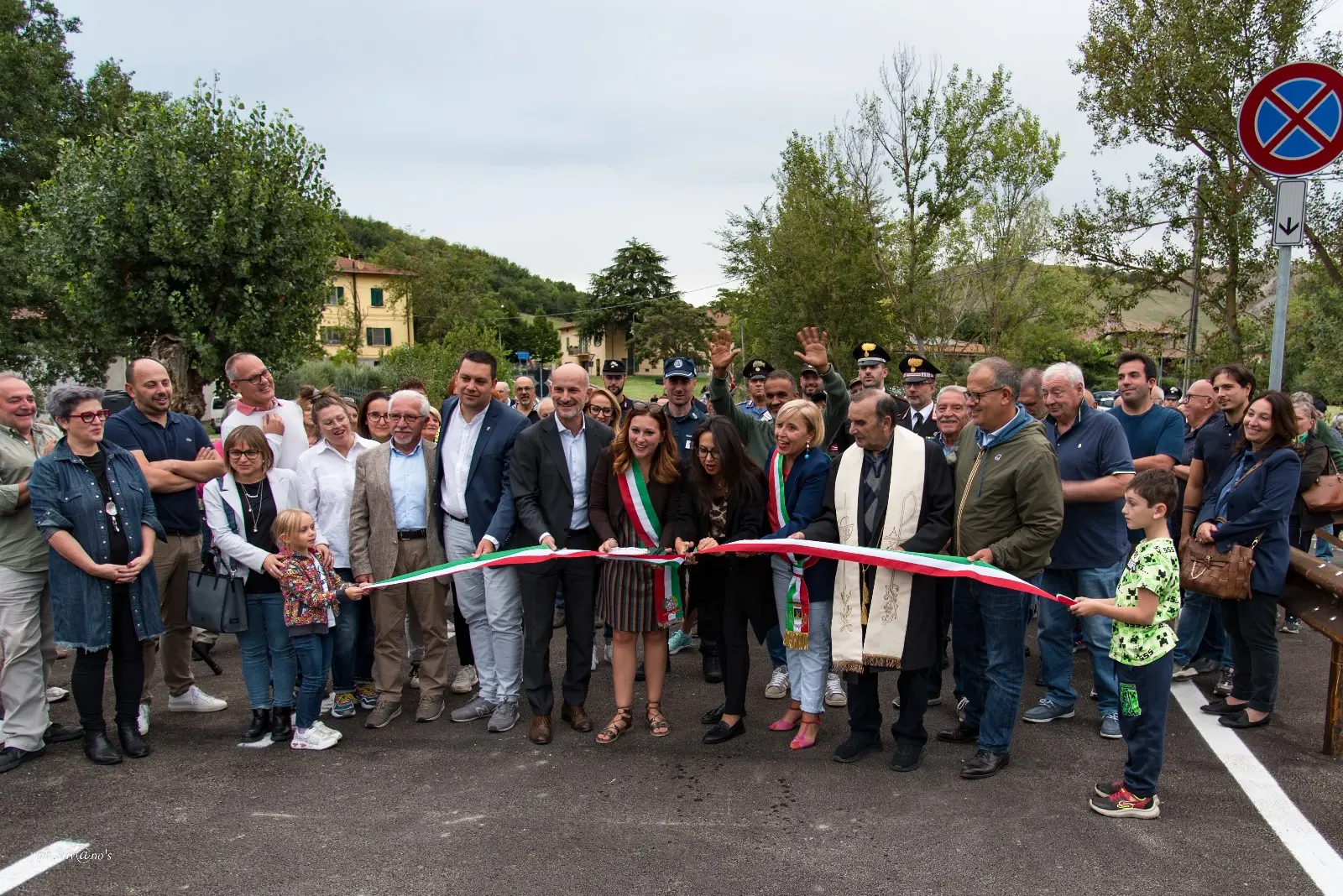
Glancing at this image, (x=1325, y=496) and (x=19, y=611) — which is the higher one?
(x=1325, y=496)

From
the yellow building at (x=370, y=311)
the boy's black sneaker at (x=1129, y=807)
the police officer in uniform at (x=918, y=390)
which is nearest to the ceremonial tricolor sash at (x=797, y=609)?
the boy's black sneaker at (x=1129, y=807)

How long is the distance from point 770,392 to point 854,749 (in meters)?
2.87

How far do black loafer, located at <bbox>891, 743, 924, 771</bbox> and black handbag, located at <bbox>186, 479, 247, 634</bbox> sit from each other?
12.2ft

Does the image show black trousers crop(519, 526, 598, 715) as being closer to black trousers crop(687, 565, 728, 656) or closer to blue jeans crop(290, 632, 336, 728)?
black trousers crop(687, 565, 728, 656)

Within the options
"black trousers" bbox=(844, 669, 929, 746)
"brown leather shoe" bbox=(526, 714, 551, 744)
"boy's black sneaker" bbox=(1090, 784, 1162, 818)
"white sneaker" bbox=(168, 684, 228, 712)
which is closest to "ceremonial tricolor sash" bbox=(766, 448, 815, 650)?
"black trousers" bbox=(844, 669, 929, 746)

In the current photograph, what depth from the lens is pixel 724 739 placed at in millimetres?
5000

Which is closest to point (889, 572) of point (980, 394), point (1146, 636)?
point (980, 394)

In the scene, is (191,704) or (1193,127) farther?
(1193,127)

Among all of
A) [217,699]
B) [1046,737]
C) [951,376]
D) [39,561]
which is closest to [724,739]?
[1046,737]

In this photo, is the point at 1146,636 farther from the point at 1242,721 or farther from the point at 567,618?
the point at 567,618

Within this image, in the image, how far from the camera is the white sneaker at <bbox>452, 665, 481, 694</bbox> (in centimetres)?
599

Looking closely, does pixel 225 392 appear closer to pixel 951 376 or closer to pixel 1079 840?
pixel 1079 840

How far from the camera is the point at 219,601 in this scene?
15.6ft

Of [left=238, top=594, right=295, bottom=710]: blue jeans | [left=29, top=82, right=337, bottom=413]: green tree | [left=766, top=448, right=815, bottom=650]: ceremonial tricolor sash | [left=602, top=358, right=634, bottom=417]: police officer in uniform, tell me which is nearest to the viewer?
[left=766, top=448, right=815, bottom=650]: ceremonial tricolor sash
